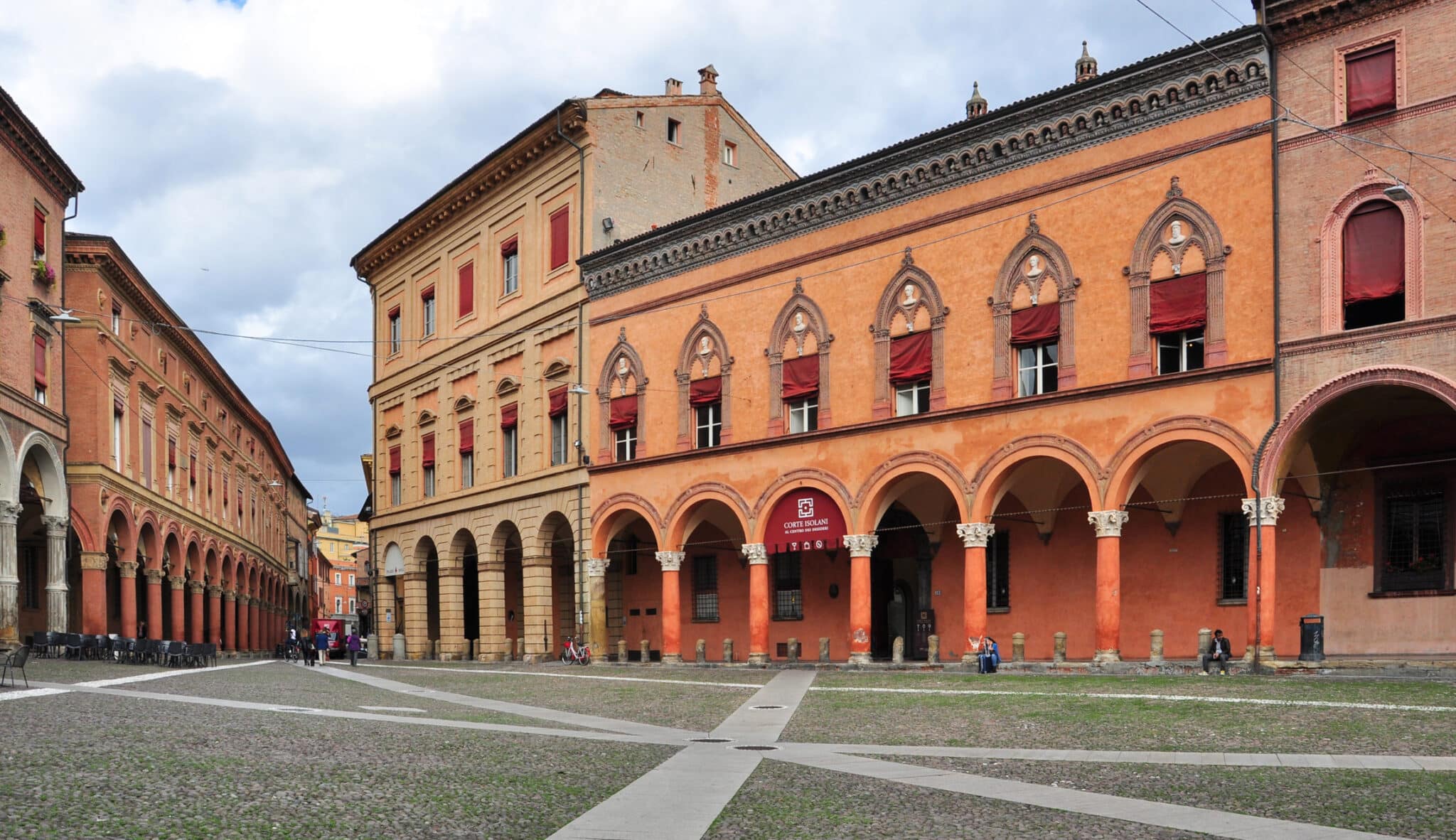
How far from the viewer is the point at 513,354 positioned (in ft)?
144

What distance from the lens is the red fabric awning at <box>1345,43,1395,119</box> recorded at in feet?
78.9

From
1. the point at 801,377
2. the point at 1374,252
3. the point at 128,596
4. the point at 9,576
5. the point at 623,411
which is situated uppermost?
the point at 1374,252

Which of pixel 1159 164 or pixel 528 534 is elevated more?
pixel 1159 164

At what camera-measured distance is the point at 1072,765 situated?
1266cm

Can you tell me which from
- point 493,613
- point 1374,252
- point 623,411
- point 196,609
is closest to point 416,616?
point 493,613

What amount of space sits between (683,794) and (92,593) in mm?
34957

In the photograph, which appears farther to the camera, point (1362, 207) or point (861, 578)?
point (861, 578)

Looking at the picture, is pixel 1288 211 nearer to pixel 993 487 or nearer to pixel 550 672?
pixel 993 487

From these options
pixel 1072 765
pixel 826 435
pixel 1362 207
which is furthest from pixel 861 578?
pixel 1072 765

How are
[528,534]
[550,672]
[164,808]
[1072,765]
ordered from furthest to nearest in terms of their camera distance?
[528,534], [550,672], [1072,765], [164,808]

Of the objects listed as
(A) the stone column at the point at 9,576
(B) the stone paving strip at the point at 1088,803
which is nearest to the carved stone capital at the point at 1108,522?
(B) the stone paving strip at the point at 1088,803

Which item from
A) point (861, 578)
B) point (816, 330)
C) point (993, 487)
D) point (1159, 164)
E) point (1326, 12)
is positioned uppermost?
point (1326, 12)

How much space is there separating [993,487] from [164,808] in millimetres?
22327

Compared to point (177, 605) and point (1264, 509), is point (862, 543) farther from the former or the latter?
point (177, 605)
